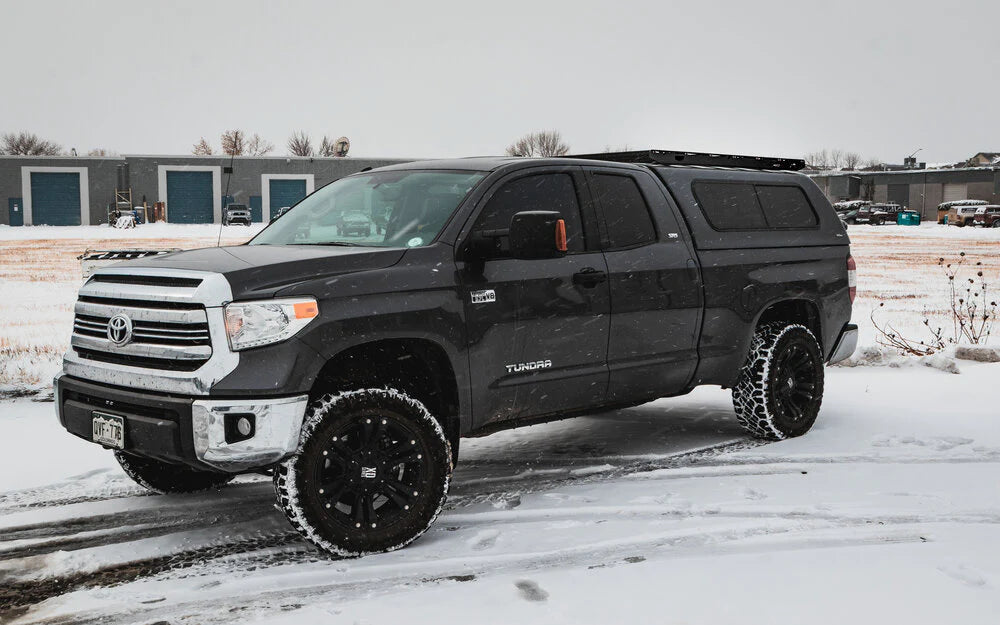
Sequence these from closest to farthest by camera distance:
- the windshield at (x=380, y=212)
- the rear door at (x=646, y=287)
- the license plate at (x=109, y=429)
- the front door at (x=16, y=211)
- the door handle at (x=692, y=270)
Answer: the license plate at (x=109, y=429), the windshield at (x=380, y=212), the rear door at (x=646, y=287), the door handle at (x=692, y=270), the front door at (x=16, y=211)

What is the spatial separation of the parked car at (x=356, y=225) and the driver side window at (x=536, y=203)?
0.64 metres

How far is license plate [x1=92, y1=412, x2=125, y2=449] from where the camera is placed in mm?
4414

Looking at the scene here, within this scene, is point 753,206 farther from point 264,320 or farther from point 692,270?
point 264,320

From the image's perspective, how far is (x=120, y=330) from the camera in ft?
14.8

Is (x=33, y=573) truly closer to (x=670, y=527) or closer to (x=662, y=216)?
(x=670, y=527)

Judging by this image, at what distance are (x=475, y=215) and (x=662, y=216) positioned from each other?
5.39 feet

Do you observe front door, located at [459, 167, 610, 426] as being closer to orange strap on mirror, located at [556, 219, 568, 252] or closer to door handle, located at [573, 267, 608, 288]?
door handle, located at [573, 267, 608, 288]

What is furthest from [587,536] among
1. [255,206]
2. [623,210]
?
[255,206]

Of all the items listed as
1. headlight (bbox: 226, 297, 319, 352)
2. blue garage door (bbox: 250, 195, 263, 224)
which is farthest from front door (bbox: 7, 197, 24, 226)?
headlight (bbox: 226, 297, 319, 352)

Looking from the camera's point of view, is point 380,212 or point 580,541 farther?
point 380,212

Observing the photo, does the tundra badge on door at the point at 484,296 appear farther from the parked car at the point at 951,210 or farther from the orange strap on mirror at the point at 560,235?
the parked car at the point at 951,210

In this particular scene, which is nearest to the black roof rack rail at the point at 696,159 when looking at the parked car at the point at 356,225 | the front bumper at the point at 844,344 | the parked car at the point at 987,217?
the front bumper at the point at 844,344

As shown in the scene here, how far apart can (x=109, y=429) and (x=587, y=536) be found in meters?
2.37

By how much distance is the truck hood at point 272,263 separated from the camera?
432cm
